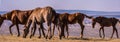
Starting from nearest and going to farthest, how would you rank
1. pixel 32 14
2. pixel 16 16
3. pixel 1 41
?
pixel 1 41, pixel 32 14, pixel 16 16

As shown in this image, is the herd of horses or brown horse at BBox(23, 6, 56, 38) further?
the herd of horses

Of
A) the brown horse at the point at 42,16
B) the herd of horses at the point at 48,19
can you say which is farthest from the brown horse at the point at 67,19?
the brown horse at the point at 42,16

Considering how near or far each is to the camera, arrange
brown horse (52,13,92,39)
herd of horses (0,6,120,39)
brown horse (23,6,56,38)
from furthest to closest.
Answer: brown horse (52,13,92,39), herd of horses (0,6,120,39), brown horse (23,6,56,38)

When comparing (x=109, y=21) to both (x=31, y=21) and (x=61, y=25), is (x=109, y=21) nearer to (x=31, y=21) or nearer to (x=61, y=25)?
(x=61, y=25)

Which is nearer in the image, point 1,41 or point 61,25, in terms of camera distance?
point 1,41

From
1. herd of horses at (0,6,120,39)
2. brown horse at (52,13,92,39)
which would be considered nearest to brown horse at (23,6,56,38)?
herd of horses at (0,6,120,39)

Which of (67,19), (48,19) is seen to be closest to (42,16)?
(48,19)

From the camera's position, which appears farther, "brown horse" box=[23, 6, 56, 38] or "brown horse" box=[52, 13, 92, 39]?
"brown horse" box=[52, 13, 92, 39]

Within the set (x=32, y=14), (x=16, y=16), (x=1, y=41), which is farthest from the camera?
(x=16, y=16)

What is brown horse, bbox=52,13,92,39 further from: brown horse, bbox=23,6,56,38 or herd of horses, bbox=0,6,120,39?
brown horse, bbox=23,6,56,38

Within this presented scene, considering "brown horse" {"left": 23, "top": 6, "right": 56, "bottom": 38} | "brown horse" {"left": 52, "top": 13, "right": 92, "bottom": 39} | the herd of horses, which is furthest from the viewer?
"brown horse" {"left": 52, "top": 13, "right": 92, "bottom": 39}

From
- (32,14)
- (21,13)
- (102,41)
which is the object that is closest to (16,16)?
(21,13)

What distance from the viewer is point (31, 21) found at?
24250 millimetres

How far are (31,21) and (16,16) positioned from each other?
1.92 m
